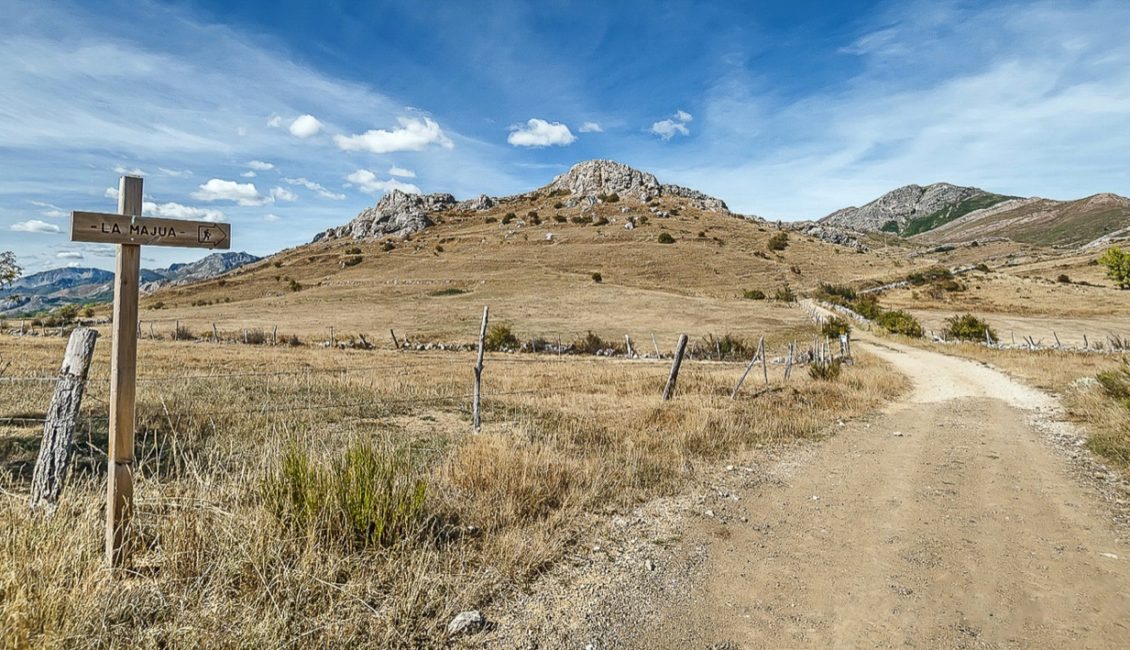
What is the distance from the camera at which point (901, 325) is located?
129 ft

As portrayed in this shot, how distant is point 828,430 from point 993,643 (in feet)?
26.9

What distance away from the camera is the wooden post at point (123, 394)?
4254mm

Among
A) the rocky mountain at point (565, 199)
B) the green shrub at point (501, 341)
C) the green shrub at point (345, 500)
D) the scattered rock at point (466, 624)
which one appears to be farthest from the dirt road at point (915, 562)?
the rocky mountain at point (565, 199)

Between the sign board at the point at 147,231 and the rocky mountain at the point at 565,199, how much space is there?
4474 inches

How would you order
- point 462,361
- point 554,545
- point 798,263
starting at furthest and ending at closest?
1. point 798,263
2. point 462,361
3. point 554,545

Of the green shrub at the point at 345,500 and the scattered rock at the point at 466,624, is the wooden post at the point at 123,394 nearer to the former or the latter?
the green shrub at the point at 345,500

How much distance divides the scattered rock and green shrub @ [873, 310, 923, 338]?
42.4 metres

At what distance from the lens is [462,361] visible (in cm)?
2564

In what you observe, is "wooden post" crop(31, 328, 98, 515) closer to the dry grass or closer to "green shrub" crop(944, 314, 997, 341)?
the dry grass

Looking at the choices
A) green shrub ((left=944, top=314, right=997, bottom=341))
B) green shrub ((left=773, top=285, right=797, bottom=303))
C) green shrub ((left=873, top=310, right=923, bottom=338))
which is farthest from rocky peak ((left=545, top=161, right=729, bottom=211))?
green shrub ((left=944, top=314, right=997, bottom=341))

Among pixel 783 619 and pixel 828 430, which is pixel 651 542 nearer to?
pixel 783 619

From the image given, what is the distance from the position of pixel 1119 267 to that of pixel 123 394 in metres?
90.7

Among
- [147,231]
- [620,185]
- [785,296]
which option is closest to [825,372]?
[147,231]

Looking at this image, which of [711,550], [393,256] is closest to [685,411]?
[711,550]
